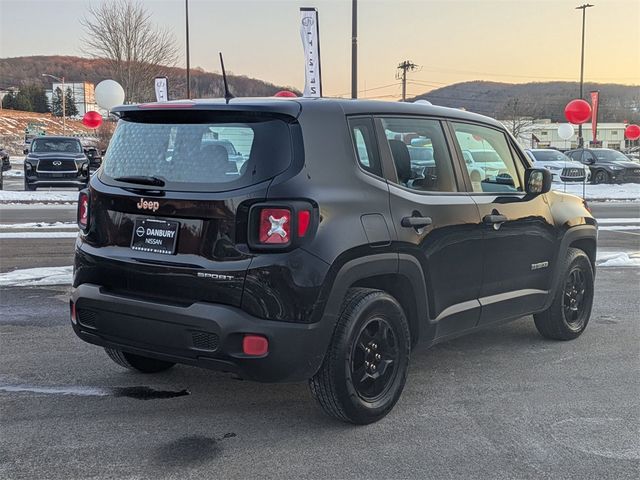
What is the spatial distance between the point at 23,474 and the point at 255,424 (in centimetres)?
125

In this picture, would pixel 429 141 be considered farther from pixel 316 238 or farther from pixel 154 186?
pixel 154 186

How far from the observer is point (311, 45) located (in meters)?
17.0

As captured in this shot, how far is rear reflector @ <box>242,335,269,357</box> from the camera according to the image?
3385mm

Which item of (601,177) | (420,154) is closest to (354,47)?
(601,177)

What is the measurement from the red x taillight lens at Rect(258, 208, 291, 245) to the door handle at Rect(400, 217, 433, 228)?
2.80ft

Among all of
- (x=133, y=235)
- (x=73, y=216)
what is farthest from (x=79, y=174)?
(x=133, y=235)

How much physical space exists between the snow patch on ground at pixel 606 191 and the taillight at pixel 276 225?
2118 cm

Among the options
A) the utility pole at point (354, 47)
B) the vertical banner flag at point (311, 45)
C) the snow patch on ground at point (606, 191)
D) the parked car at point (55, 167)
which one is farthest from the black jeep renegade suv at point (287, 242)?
the snow patch on ground at point (606, 191)

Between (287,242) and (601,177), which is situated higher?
(287,242)

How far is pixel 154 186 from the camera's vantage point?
12.1 feet

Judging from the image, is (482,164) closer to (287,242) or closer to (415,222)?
(415,222)

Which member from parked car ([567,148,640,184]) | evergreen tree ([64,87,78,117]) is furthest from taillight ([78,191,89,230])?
evergreen tree ([64,87,78,117])

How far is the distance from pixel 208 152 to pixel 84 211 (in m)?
1.01

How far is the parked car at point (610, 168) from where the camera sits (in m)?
28.5
